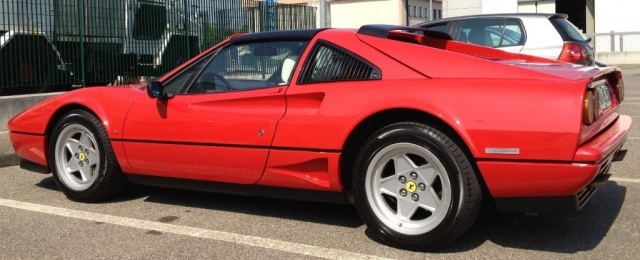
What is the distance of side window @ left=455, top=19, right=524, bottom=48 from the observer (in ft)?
26.7

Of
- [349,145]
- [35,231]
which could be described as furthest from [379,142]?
[35,231]

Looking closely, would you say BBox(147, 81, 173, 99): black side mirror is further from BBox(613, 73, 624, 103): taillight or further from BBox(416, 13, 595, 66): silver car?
BBox(416, 13, 595, 66): silver car

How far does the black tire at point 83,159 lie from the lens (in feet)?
15.8

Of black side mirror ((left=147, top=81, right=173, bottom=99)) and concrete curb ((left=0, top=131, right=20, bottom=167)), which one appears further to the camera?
concrete curb ((left=0, top=131, right=20, bottom=167))

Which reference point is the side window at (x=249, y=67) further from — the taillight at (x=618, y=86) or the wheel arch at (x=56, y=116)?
the taillight at (x=618, y=86)

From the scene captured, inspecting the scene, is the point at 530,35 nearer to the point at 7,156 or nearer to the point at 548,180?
the point at 548,180

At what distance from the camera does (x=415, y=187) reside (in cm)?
368

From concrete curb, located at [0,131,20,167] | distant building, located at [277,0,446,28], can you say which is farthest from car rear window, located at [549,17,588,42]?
distant building, located at [277,0,446,28]

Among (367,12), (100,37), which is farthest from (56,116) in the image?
(367,12)

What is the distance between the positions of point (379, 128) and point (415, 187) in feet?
1.28

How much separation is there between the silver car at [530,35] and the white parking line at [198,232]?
501 cm

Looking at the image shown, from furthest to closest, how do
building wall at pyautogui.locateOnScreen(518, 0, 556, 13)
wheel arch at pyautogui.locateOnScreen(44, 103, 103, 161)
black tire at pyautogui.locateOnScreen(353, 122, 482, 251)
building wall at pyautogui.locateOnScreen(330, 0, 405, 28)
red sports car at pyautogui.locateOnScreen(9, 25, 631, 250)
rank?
building wall at pyautogui.locateOnScreen(330, 0, 405, 28) → building wall at pyautogui.locateOnScreen(518, 0, 556, 13) → wheel arch at pyautogui.locateOnScreen(44, 103, 103, 161) → black tire at pyautogui.locateOnScreen(353, 122, 482, 251) → red sports car at pyautogui.locateOnScreen(9, 25, 631, 250)

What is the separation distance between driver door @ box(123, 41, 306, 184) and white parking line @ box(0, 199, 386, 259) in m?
0.36

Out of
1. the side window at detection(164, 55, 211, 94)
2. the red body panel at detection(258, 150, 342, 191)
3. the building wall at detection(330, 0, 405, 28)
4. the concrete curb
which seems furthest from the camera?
the building wall at detection(330, 0, 405, 28)
